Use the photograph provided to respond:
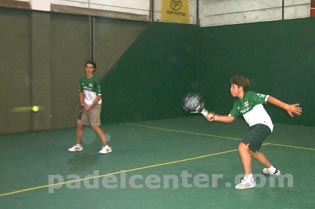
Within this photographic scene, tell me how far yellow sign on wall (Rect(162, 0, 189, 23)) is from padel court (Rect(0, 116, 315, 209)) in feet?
16.6

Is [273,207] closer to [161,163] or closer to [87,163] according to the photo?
[161,163]

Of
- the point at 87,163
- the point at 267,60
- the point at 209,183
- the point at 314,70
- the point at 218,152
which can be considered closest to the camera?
the point at 209,183

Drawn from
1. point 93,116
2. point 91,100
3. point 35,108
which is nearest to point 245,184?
point 93,116

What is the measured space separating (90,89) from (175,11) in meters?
7.32

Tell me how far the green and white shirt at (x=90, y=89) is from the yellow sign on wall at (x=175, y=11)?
262 inches

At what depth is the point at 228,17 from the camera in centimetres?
1472

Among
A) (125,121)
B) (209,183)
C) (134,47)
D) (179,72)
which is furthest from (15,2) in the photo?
(209,183)

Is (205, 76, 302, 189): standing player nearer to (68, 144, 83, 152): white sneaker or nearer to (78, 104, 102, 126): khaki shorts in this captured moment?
(78, 104, 102, 126): khaki shorts

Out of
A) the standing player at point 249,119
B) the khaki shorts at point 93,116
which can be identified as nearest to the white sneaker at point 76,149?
the khaki shorts at point 93,116

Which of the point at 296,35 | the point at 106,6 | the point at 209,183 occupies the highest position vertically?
the point at 106,6

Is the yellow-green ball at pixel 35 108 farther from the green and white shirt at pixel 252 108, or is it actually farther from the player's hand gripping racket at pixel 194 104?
the green and white shirt at pixel 252 108

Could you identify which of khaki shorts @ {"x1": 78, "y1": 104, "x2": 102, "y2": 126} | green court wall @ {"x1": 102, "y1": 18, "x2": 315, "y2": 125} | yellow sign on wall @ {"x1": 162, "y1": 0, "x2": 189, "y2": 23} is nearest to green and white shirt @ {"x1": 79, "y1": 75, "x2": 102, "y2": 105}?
khaki shorts @ {"x1": 78, "y1": 104, "x2": 102, "y2": 126}

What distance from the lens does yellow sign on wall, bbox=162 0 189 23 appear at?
13898mm

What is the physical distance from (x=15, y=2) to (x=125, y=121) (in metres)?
4.68
